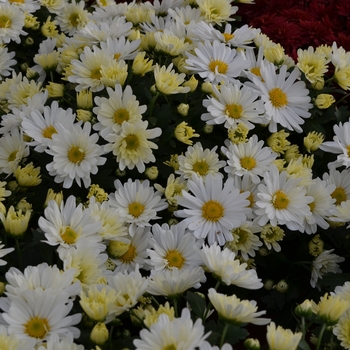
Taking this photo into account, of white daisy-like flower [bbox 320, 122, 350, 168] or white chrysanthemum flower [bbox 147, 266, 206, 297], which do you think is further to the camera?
white daisy-like flower [bbox 320, 122, 350, 168]

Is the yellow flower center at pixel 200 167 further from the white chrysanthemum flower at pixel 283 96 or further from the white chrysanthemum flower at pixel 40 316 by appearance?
the white chrysanthemum flower at pixel 40 316

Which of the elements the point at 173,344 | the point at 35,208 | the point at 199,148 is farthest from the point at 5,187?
the point at 173,344

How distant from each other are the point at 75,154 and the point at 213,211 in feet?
1.20

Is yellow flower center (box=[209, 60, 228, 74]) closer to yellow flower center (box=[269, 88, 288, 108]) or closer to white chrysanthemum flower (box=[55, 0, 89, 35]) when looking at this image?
yellow flower center (box=[269, 88, 288, 108])

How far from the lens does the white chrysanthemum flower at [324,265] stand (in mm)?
1456

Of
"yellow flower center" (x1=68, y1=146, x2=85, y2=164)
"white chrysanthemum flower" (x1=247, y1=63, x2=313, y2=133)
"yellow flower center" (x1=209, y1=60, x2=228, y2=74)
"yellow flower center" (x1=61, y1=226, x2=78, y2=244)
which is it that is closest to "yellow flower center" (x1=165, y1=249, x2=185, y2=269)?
"yellow flower center" (x1=61, y1=226, x2=78, y2=244)

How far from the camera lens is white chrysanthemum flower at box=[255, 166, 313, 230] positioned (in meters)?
1.38

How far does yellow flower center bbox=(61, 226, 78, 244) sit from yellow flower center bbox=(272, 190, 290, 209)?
48cm

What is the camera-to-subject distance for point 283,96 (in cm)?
158

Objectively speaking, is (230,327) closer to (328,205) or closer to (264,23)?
(328,205)

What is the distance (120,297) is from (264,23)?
1.33m

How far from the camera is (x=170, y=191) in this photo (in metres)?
1.41

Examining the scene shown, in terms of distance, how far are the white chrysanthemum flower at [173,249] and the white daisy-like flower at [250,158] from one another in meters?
0.22

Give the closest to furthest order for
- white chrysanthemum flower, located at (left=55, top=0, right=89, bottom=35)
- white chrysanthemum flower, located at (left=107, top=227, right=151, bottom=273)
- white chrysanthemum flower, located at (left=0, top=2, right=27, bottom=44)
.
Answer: white chrysanthemum flower, located at (left=107, top=227, right=151, bottom=273), white chrysanthemum flower, located at (left=0, top=2, right=27, bottom=44), white chrysanthemum flower, located at (left=55, top=0, right=89, bottom=35)
